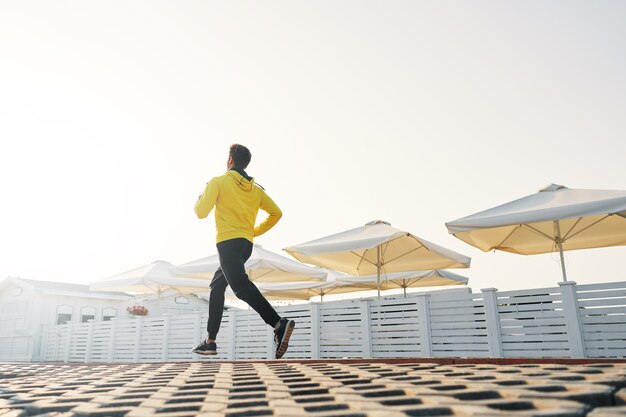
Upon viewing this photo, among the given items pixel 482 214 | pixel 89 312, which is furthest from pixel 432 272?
pixel 89 312

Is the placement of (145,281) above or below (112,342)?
above

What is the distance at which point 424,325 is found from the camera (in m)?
6.54

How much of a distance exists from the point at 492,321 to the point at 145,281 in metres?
9.64

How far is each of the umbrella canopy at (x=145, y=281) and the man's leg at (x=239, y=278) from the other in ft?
29.6

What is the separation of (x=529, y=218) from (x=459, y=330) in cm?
189

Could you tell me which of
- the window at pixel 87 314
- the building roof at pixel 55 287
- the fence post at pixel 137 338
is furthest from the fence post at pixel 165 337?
the window at pixel 87 314

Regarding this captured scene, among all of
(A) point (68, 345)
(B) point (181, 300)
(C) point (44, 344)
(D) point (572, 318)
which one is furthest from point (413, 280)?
(B) point (181, 300)

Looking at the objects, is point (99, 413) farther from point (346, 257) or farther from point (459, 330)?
point (346, 257)

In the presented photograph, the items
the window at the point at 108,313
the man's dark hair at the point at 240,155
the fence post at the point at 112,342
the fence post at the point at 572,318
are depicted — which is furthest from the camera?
the window at the point at 108,313

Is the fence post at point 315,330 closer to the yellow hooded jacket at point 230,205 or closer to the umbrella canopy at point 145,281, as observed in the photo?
the yellow hooded jacket at point 230,205

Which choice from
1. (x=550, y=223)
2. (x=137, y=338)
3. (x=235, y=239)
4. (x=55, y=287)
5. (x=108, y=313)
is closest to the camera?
(x=235, y=239)

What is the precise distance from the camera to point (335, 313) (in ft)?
24.4

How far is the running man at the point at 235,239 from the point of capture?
387 cm

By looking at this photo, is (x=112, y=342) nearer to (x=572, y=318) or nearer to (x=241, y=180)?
(x=241, y=180)
